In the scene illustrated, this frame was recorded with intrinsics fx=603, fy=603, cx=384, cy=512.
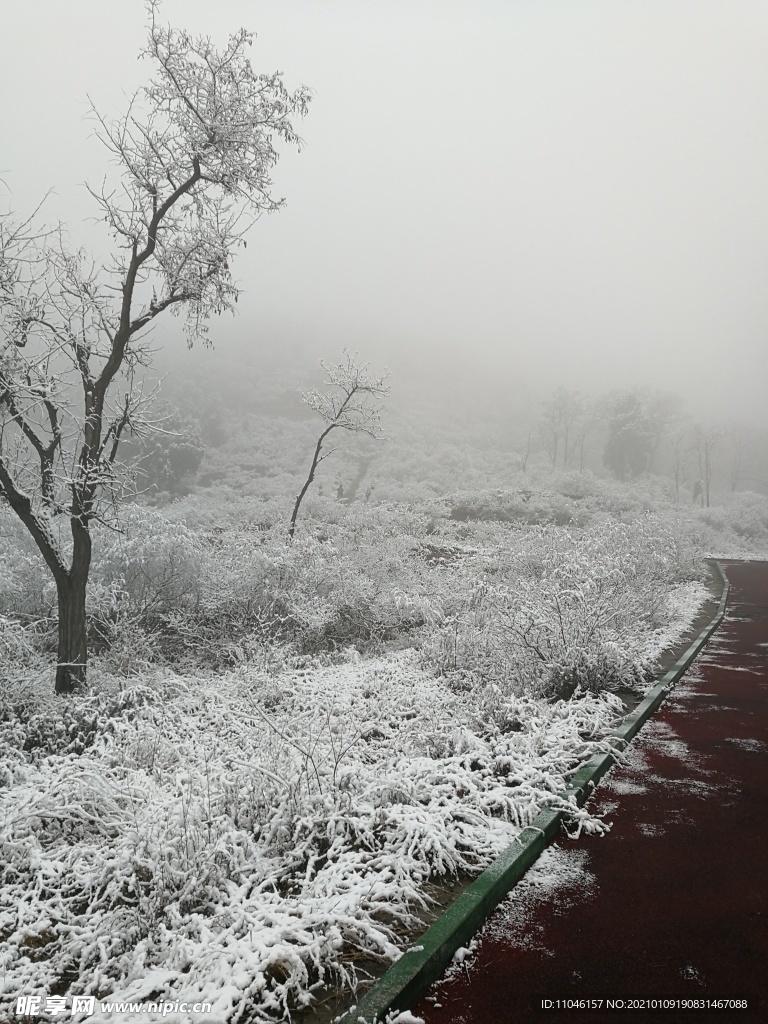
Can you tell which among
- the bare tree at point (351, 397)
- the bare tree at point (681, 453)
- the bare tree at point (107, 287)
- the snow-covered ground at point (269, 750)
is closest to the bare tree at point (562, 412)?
the bare tree at point (681, 453)

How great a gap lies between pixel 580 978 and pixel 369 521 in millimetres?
26757

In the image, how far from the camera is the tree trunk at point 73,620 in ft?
27.1

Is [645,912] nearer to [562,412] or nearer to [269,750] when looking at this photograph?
[269,750]

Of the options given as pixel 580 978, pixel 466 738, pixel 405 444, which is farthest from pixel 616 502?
pixel 580 978

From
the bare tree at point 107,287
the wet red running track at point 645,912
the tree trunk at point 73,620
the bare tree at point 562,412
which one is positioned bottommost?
the wet red running track at point 645,912

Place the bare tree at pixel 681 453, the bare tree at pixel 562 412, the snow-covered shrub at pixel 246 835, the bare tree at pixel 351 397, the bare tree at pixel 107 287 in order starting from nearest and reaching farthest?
the snow-covered shrub at pixel 246 835, the bare tree at pixel 107 287, the bare tree at pixel 351 397, the bare tree at pixel 562 412, the bare tree at pixel 681 453

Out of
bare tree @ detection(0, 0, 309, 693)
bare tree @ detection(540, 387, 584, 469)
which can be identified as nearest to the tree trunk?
bare tree @ detection(0, 0, 309, 693)

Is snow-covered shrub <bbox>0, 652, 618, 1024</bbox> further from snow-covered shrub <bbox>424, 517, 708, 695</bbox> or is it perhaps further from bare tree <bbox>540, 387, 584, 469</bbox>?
bare tree <bbox>540, 387, 584, 469</bbox>

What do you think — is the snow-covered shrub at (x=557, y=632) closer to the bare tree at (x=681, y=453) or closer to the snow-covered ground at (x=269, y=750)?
the snow-covered ground at (x=269, y=750)

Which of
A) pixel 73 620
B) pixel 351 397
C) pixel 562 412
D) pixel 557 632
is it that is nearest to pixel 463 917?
pixel 557 632

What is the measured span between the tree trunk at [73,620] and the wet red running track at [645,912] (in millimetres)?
6737

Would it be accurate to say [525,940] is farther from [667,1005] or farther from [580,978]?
[667,1005]

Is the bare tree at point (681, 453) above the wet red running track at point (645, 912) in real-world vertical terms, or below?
above

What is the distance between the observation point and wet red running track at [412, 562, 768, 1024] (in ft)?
9.82
